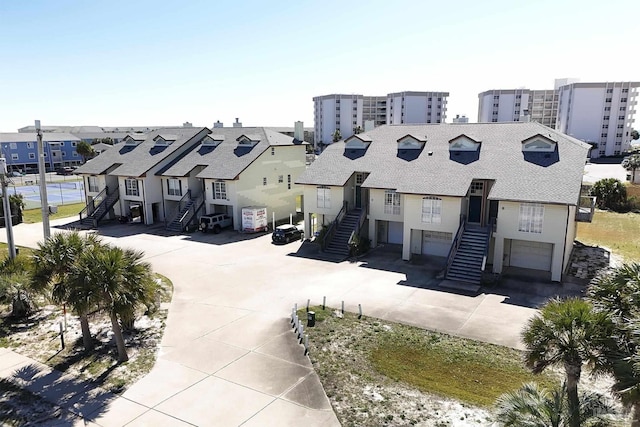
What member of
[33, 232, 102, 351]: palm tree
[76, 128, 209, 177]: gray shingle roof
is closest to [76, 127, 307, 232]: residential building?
[76, 128, 209, 177]: gray shingle roof

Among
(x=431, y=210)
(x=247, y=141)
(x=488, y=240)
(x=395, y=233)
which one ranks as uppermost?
(x=247, y=141)

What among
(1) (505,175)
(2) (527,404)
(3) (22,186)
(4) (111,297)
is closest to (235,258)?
(4) (111,297)

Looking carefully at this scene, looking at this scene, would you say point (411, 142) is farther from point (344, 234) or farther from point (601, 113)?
point (601, 113)

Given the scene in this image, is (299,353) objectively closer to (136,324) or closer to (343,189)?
(136,324)

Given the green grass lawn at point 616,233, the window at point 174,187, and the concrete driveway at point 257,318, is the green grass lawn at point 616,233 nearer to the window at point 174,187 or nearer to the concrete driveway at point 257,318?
the concrete driveway at point 257,318

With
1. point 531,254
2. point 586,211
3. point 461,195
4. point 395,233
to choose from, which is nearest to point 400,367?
point 461,195

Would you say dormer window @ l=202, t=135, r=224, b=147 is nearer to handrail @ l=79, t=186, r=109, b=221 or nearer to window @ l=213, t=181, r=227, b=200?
window @ l=213, t=181, r=227, b=200

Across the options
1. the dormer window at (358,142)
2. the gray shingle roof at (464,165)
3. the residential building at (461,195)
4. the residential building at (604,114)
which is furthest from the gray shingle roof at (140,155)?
the residential building at (604,114)
